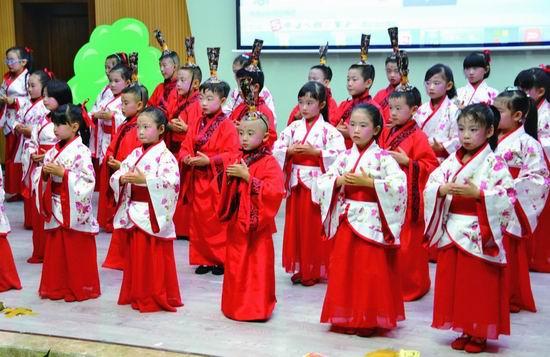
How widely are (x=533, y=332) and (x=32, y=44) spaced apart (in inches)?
327

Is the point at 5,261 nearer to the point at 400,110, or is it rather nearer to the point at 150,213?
the point at 150,213

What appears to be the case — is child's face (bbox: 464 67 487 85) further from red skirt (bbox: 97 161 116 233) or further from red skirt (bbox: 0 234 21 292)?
red skirt (bbox: 0 234 21 292)

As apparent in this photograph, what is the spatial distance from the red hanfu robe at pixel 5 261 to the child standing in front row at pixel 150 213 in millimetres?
858

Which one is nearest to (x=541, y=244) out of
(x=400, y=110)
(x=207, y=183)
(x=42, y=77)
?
(x=400, y=110)

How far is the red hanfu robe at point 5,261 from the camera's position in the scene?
217 inches

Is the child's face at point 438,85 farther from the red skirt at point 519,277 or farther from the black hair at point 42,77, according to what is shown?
the black hair at point 42,77

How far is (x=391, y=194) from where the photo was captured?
4473mm

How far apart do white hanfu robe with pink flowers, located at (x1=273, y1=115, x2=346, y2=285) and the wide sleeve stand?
1.07 metres

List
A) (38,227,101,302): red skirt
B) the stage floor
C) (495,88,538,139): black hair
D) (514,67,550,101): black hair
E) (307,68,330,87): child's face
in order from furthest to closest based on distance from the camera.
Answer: (307,68,330,87): child's face
(514,67,550,101): black hair
(38,227,101,302): red skirt
(495,88,538,139): black hair
the stage floor

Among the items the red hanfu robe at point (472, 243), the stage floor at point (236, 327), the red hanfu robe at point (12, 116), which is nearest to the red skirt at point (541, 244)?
the stage floor at point (236, 327)

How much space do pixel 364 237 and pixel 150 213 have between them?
1.36 metres

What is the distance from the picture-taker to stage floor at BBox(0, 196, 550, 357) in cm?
450

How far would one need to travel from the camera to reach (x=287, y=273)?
6051 mm

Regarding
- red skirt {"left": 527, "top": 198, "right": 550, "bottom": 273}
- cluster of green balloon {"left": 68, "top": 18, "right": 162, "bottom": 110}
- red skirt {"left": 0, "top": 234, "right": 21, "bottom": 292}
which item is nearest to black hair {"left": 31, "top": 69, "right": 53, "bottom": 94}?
red skirt {"left": 0, "top": 234, "right": 21, "bottom": 292}
